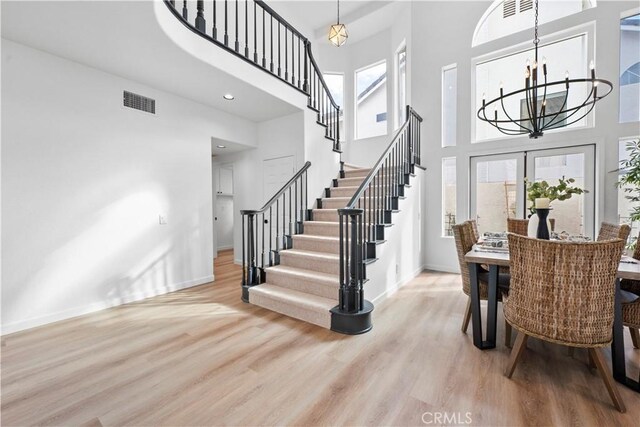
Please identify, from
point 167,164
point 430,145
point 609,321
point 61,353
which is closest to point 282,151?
point 167,164

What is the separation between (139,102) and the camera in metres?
3.52

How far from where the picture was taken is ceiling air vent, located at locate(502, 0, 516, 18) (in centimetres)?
443

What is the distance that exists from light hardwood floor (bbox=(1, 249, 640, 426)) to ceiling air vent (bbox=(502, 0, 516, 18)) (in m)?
4.87

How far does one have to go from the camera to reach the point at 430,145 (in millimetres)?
5016

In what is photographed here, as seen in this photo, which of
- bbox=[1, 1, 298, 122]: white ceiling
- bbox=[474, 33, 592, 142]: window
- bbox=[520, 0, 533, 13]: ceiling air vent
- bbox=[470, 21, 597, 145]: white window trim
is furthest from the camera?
bbox=[520, 0, 533, 13]: ceiling air vent

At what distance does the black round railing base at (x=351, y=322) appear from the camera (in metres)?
2.55

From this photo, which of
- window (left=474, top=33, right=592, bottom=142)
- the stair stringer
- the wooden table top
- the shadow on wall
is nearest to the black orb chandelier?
window (left=474, top=33, right=592, bottom=142)

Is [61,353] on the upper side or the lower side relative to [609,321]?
lower

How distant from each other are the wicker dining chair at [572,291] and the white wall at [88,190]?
3982mm

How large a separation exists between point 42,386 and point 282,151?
390 cm

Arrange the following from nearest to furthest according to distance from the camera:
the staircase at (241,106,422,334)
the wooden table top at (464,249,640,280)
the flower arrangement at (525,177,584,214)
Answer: the wooden table top at (464,249,640,280) → the flower arrangement at (525,177,584,214) → the staircase at (241,106,422,334)

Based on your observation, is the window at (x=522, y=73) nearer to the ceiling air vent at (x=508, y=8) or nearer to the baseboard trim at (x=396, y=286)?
the ceiling air vent at (x=508, y=8)

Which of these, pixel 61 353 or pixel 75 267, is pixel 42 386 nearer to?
pixel 61 353

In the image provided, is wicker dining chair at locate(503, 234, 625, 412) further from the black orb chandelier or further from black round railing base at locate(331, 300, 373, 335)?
black round railing base at locate(331, 300, 373, 335)
